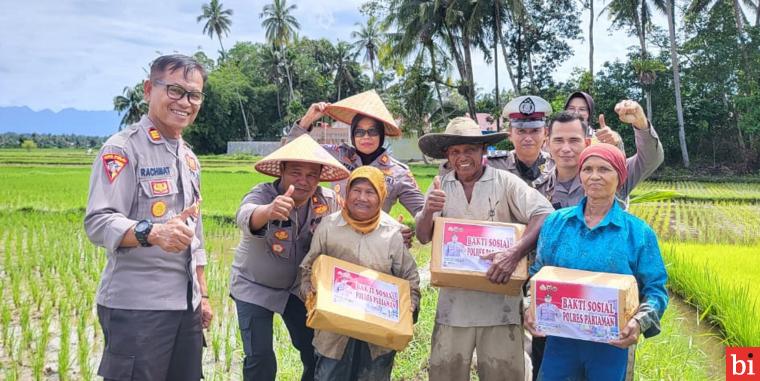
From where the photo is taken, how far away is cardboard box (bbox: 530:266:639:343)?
196 cm

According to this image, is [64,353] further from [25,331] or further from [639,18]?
[639,18]

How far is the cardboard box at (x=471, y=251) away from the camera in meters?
2.36

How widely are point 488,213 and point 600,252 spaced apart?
59 centimetres

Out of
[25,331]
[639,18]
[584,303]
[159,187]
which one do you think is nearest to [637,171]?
[584,303]

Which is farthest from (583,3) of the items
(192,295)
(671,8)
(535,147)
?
(192,295)

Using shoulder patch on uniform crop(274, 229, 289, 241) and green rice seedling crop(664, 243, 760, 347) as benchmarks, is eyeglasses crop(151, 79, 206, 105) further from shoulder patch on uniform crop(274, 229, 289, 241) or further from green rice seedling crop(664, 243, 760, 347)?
green rice seedling crop(664, 243, 760, 347)

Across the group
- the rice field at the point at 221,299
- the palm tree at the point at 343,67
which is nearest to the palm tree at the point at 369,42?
the palm tree at the point at 343,67

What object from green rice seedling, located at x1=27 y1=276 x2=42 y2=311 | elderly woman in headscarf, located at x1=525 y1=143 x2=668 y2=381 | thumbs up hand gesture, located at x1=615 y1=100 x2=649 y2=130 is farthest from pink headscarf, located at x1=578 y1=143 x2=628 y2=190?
green rice seedling, located at x1=27 y1=276 x2=42 y2=311

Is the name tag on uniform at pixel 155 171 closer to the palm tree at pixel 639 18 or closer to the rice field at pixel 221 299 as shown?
the rice field at pixel 221 299

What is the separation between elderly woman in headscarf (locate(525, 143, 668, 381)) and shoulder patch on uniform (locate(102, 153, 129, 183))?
171 cm

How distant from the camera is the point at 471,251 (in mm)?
2381

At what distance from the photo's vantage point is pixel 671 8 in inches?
883

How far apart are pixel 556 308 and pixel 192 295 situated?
4.89ft

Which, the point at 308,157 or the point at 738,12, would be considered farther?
the point at 738,12
